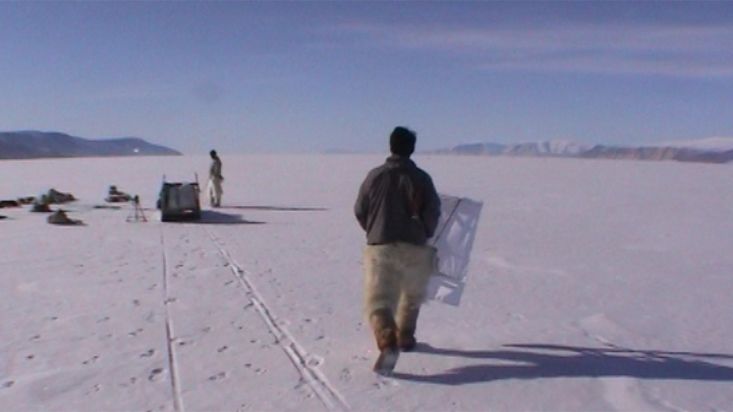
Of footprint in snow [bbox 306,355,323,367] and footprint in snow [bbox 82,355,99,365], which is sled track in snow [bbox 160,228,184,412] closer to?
footprint in snow [bbox 82,355,99,365]

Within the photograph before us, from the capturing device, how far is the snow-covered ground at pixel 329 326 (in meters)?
4.51

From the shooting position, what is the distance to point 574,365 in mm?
5172

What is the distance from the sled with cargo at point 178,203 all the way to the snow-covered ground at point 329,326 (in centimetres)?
185

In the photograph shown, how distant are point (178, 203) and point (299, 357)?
10.9 metres

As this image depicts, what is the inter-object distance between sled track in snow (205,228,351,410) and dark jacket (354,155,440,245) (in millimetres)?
979

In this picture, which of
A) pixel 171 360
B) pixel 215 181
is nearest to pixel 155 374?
pixel 171 360

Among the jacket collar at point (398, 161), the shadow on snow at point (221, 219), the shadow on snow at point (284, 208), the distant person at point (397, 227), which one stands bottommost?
the shadow on snow at point (284, 208)

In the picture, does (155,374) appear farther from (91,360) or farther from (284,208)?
(284,208)

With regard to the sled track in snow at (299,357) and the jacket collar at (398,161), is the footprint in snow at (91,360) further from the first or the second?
the jacket collar at (398,161)

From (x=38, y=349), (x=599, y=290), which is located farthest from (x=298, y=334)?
(x=599, y=290)

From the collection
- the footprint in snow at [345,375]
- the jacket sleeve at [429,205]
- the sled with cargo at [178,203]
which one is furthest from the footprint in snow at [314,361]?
the sled with cargo at [178,203]

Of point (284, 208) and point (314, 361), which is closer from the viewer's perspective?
point (314, 361)

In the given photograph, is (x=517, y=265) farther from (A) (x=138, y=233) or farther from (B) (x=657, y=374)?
(A) (x=138, y=233)

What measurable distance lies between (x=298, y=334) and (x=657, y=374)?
2.70m
